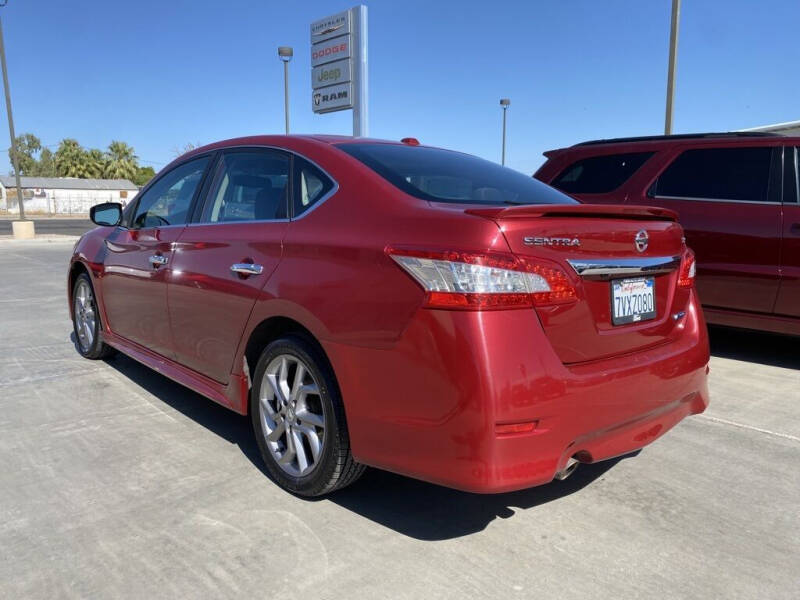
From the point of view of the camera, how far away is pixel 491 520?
2.69 m

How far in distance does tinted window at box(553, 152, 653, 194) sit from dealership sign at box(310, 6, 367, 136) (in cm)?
676

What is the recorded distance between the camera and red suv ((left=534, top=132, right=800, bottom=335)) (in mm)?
4887

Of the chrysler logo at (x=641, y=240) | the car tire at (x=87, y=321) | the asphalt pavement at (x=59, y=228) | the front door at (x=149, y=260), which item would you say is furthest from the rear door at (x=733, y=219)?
the asphalt pavement at (x=59, y=228)

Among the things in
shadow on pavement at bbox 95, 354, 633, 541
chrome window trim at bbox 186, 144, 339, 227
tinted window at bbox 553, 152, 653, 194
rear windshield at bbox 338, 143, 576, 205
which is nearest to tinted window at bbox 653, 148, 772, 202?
tinted window at bbox 553, 152, 653, 194

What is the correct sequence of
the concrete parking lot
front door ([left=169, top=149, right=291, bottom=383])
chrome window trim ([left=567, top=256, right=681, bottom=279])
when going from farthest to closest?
front door ([left=169, top=149, right=291, bottom=383]) → chrome window trim ([left=567, top=256, right=681, bottom=279]) → the concrete parking lot

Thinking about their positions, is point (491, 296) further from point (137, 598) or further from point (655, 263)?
point (137, 598)

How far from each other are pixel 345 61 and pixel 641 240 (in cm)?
1096

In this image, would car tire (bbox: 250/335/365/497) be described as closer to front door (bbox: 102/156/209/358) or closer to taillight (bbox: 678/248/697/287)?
front door (bbox: 102/156/209/358)

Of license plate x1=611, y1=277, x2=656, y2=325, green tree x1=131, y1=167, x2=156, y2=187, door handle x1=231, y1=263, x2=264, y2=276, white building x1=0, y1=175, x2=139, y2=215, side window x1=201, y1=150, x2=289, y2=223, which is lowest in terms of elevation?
license plate x1=611, y1=277, x2=656, y2=325

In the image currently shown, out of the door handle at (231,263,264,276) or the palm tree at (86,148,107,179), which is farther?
the palm tree at (86,148,107,179)

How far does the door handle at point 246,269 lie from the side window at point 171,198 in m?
0.87

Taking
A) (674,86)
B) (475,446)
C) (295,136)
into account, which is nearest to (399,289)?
(475,446)

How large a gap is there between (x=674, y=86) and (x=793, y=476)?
27.0 ft

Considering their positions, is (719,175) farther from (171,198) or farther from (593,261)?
(171,198)
